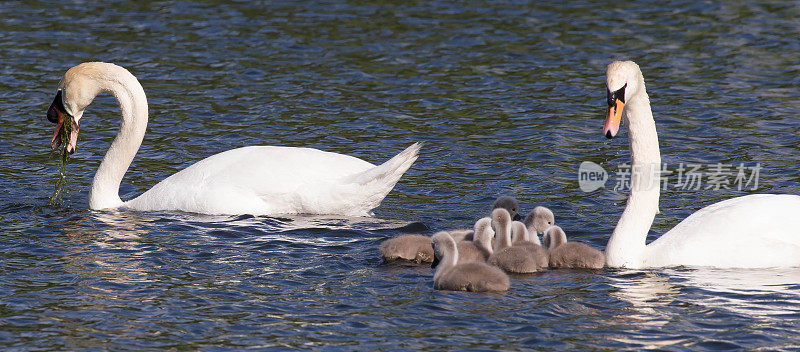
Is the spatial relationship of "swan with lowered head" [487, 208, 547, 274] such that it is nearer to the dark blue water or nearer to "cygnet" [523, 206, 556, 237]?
the dark blue water

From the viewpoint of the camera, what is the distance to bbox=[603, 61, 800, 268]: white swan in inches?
366

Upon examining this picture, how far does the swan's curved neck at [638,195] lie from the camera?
9.54 meters

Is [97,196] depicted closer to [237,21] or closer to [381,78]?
[381,78]

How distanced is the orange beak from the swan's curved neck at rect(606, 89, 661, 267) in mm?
394

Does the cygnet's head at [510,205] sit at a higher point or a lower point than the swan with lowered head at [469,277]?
higher

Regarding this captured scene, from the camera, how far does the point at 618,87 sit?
9109 mm

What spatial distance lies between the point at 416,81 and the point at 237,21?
14.6ft

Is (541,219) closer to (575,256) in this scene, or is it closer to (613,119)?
(575,256)

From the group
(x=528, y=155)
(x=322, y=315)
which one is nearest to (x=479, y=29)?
(x=528, y=155)

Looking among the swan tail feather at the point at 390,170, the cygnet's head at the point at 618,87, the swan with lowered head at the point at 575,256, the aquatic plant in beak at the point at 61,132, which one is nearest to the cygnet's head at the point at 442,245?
the swan with lowered head at the point at 575,256

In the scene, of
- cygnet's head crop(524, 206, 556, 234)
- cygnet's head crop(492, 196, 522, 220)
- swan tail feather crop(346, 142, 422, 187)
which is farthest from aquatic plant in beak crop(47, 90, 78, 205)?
cygnet's head crop(524, 206, 556, 234)

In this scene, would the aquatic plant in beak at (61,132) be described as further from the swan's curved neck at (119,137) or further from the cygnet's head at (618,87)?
the cygnet's head at (618,87)

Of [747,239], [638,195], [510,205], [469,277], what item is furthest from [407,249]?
[747,239]

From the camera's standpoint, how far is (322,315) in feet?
27.6
